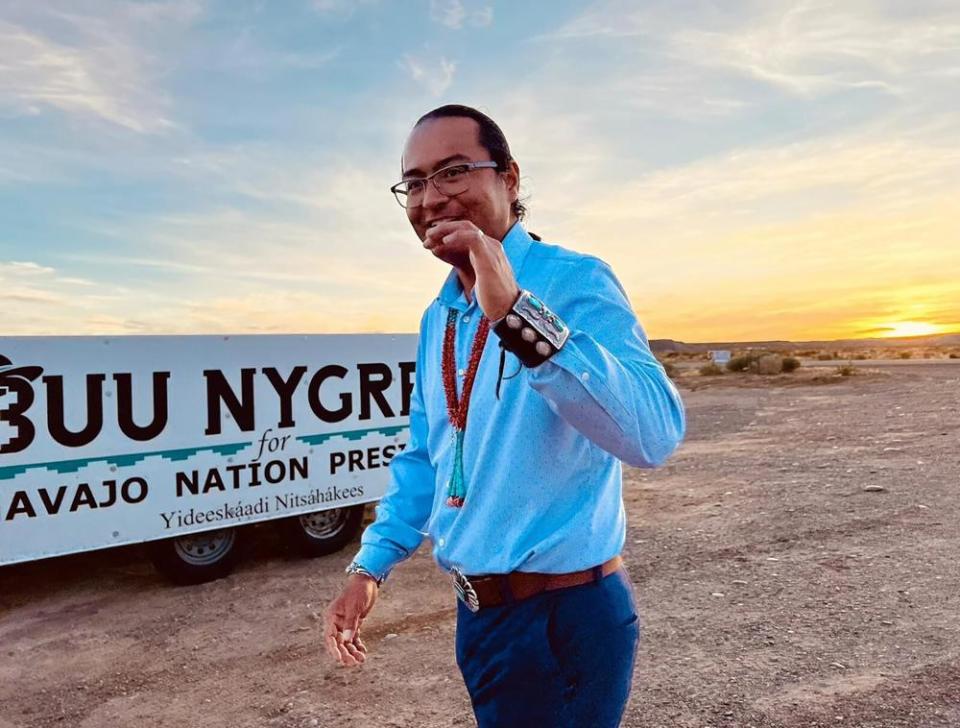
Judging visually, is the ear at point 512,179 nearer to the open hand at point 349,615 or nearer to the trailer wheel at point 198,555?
the open hand at point 349,615

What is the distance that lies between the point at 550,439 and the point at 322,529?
23.0 feet

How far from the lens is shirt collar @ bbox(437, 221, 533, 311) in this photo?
1.77m

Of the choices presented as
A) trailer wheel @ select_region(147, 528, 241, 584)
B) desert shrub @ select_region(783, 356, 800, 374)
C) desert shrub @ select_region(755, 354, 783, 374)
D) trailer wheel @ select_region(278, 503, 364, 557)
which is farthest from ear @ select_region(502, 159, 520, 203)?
desert shrub @ select_region(783, 356, 800, 374)

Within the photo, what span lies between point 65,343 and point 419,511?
17.9 feet

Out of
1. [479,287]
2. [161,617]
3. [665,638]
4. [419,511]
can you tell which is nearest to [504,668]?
[419,511]

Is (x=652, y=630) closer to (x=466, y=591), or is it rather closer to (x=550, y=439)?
(x=466, y=591)

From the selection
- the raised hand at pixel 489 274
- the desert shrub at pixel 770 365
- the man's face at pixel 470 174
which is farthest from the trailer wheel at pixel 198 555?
the desert shrub at pixel 770 365

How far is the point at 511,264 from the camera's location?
1.76 metres

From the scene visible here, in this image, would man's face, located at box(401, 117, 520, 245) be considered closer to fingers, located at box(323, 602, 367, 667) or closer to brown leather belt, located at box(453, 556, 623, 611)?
brown leather belt, located at box(453, 556, 623, 611)

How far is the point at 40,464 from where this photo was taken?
640 cm

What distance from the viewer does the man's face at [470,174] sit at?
5.72ft

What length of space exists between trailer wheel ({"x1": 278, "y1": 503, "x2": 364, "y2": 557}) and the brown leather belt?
6.57m

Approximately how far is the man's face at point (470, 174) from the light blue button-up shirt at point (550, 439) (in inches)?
3.0

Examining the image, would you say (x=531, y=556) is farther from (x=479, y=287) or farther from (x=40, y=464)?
(x=40, y=464)
